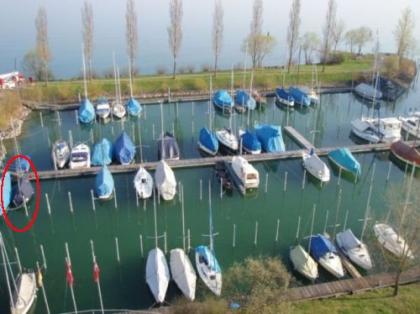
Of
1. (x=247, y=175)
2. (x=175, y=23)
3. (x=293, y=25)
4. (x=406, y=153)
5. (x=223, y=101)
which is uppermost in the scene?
(x=175, y=23)

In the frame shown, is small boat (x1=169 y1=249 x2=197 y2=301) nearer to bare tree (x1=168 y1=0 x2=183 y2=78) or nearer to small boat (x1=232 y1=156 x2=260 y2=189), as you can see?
small boat (x1=232 y1=156 x2=260 y2=189)

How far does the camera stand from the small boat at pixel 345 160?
36938 millimetres

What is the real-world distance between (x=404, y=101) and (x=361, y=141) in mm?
20529

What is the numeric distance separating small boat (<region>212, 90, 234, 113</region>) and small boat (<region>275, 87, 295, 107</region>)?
7817 millimetres

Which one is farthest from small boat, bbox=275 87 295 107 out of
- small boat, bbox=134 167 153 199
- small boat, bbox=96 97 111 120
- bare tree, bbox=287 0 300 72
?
small boat, bbox=134 167 153 199

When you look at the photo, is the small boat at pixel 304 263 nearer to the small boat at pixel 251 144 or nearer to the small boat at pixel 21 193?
the small boat at pixel 251 144

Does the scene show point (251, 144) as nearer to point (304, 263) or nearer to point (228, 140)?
point (228, 140)

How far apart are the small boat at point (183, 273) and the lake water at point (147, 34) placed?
6185 centimetres

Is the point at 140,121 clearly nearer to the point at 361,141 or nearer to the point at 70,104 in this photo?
the point at 70,104

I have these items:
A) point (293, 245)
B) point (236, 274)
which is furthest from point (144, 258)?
point (293, 245)

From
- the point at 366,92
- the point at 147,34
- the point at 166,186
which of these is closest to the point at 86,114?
the point at 166,186

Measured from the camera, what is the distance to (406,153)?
1563 inches

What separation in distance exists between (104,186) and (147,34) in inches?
4106

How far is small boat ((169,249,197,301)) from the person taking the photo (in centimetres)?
2237
